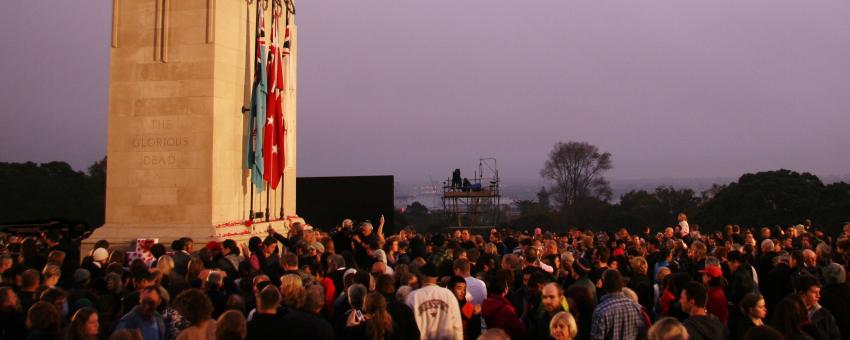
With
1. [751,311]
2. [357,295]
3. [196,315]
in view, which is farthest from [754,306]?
[196,315]

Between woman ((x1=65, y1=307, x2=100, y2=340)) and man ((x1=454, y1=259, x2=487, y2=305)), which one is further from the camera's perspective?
man ((x1=454, y1=259, x2=487, y2=305))

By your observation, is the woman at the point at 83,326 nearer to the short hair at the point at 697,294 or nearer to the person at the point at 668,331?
the person at the point at 668,331

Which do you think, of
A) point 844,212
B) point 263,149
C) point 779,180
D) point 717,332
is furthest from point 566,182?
point 717,332

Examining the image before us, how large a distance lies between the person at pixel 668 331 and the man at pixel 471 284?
3.20 metres

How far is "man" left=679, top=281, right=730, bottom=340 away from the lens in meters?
5.91

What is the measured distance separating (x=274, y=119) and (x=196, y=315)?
1284 centimetres

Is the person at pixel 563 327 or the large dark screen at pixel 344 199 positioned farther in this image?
the large dark screen at pixel 344 199

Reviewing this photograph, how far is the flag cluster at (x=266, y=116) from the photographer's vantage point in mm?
17141

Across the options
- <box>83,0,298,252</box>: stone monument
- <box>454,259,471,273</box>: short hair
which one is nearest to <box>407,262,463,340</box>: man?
<box>454,259,471,273</box>: short hair

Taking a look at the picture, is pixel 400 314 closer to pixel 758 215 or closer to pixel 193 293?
pixel 193 293

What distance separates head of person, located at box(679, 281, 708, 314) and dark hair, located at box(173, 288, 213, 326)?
4.00 metres

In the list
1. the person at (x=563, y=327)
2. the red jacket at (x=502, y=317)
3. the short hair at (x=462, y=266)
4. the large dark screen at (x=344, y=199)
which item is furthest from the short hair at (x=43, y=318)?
the large dark screen at (x=344, y=199)

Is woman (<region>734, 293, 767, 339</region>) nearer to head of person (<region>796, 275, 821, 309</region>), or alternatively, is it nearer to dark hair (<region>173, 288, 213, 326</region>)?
head of person (<region>796, 275, 821, 309</region>)

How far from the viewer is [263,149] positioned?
1770 centimetres
